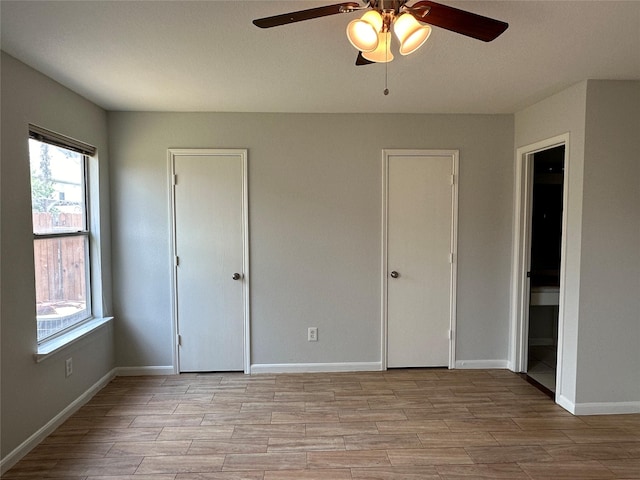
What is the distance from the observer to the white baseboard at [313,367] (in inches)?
134

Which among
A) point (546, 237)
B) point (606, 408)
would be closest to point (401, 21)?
point (606, 408)

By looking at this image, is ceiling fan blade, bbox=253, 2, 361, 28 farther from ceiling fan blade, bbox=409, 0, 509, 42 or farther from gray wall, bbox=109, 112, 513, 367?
gray wall, bbox=109, 112, 513, 367

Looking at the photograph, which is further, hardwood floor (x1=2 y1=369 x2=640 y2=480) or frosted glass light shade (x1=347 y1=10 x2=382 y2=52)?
hardwood floor (x1=2 y1=369 x2=640 y2=480)

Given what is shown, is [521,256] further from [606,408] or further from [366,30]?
[366,30]

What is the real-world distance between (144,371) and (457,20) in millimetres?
3603

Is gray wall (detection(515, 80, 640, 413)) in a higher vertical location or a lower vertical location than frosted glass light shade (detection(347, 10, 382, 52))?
lower

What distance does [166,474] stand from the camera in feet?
6.69

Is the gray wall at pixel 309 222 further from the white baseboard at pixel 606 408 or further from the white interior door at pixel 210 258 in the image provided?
the white baseboard at pixel 606 408

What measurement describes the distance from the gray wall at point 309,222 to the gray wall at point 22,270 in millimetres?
730

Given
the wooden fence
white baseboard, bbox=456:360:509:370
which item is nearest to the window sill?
the wooden fence

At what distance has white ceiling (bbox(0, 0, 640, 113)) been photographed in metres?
1.67

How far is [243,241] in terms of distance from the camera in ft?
10.9

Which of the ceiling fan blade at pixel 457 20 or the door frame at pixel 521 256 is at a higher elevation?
the ceiling fan blade at pixel 457 20

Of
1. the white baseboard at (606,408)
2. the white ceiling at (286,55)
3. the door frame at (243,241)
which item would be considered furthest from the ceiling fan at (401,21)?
the white baseboard at (606,408)
